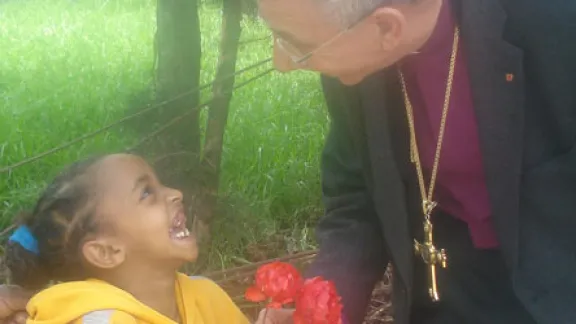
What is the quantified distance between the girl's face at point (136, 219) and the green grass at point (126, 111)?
723 millimetres

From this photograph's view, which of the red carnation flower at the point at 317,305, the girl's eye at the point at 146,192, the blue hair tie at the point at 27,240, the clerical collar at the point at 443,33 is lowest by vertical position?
the red carnation flower at the point at 317,305

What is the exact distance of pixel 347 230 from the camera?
1825 millimetres

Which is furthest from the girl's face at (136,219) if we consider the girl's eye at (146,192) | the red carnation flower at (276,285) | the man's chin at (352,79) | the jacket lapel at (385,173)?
the man's chin at (352,79)

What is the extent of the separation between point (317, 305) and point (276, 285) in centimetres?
9

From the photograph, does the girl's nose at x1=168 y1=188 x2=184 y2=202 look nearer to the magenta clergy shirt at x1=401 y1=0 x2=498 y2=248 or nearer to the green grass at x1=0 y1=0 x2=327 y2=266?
the magenta clergy shirt at x1=401 y1=0 x2=498 y2=248

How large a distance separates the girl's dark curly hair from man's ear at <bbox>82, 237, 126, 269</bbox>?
0.03 m

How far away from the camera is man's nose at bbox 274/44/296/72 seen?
147 centimetres

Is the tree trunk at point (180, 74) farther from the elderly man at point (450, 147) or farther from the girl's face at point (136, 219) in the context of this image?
the elderly man at point (450, 147)

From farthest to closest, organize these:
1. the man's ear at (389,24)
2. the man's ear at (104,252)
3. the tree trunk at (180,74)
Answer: the tree trunk at (180,74), the man's ear at (104,252), the man's ear at (389,24)

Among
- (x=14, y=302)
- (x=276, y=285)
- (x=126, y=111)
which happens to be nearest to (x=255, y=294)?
(x=276, y=285)

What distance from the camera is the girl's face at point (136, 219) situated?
5.79 feet

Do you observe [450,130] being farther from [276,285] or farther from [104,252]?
[104,252]

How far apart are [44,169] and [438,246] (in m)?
2.12

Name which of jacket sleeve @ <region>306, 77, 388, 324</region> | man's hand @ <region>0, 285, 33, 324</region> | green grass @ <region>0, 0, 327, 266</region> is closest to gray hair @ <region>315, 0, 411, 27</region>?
jacket sleeve @ <region>306, 77, 388, 324</region>
